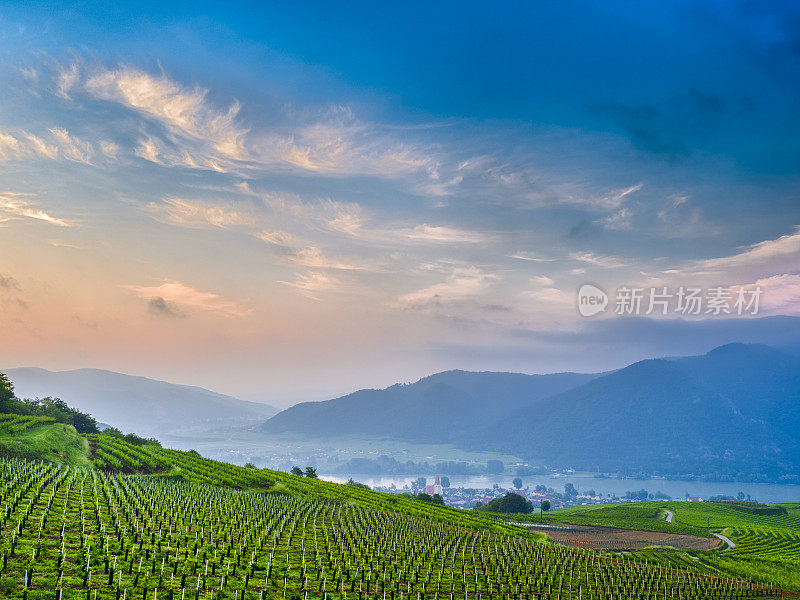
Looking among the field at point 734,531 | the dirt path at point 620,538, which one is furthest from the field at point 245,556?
the dirt path at point 620,538

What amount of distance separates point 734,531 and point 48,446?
124 metres

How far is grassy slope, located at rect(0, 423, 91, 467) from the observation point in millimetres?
50703

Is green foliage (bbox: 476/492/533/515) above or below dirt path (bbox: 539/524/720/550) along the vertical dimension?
below

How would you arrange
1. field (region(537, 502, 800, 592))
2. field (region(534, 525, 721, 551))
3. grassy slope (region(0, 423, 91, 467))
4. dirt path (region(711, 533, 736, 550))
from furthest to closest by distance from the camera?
dirt path (region(711, 533, 736, 550)) < field (region(534, 525, 721, 551)) < field (region(537, 502, 800, 592)) < grassy slope (region(0, 423, 91, 467))

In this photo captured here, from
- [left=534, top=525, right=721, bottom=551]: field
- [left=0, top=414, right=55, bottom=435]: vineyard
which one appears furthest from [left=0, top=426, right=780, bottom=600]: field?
[left=534, top=525, right=721, bottom=551]: field

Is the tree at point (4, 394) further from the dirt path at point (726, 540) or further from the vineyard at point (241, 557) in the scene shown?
the dirt path at point (726, 540)

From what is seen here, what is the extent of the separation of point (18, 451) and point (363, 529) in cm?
3413

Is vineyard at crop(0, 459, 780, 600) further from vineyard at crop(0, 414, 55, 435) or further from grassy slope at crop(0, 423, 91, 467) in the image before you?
vineyard at crop(0, 414, 55, 435)

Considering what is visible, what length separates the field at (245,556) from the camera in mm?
20594

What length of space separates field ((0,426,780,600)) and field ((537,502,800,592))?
22.2 m

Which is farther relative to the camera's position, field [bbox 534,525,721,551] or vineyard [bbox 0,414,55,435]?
field [bbox 534,525,721,551]

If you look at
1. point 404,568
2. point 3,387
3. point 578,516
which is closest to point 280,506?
point 404,568

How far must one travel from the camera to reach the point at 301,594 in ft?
Answer: 73.8

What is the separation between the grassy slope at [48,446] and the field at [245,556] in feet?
32.0
